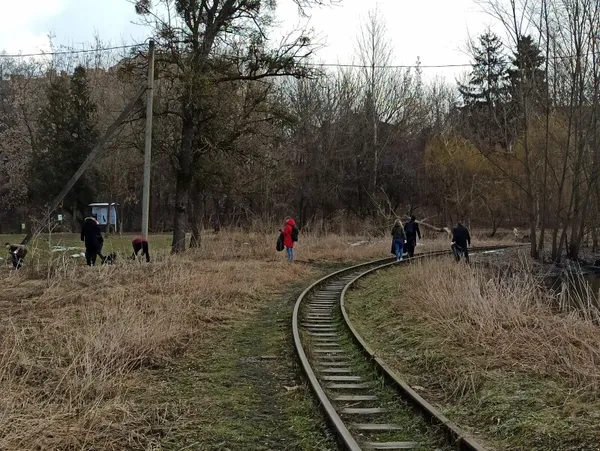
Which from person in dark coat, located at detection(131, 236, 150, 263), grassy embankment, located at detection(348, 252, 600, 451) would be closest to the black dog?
person in dark coat, located at detection(131, 236, 150, 263)

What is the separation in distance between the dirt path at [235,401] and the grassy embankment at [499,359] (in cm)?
159

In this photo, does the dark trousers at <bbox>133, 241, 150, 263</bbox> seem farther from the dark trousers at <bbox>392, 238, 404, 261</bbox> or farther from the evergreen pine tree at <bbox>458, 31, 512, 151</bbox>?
the evergreen pine tree at <bbox>458, 31, 512, 151</bbox>

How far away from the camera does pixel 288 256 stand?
22.0 m

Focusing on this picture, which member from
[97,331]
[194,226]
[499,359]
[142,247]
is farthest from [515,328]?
[194,226]

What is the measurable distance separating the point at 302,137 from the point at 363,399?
121 ft

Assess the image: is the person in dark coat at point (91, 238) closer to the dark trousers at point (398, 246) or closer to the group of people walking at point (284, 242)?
the group of people walking at point (284, 242)

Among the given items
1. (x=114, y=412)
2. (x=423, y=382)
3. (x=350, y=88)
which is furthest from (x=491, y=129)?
(x=114, y=412)

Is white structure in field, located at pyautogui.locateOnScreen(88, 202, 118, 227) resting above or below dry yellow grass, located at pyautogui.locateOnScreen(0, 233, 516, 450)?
above

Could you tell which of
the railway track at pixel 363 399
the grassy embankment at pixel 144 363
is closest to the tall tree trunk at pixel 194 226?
the grassy embankment at pixel 144 363

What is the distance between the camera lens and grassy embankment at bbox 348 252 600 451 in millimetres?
5488

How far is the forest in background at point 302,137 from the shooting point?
2317cm

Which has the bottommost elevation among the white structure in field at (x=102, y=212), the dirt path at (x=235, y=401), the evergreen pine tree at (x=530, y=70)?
the dirt path at (x=235, y=401)

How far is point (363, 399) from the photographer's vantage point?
6.66m

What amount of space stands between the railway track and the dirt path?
245mm
